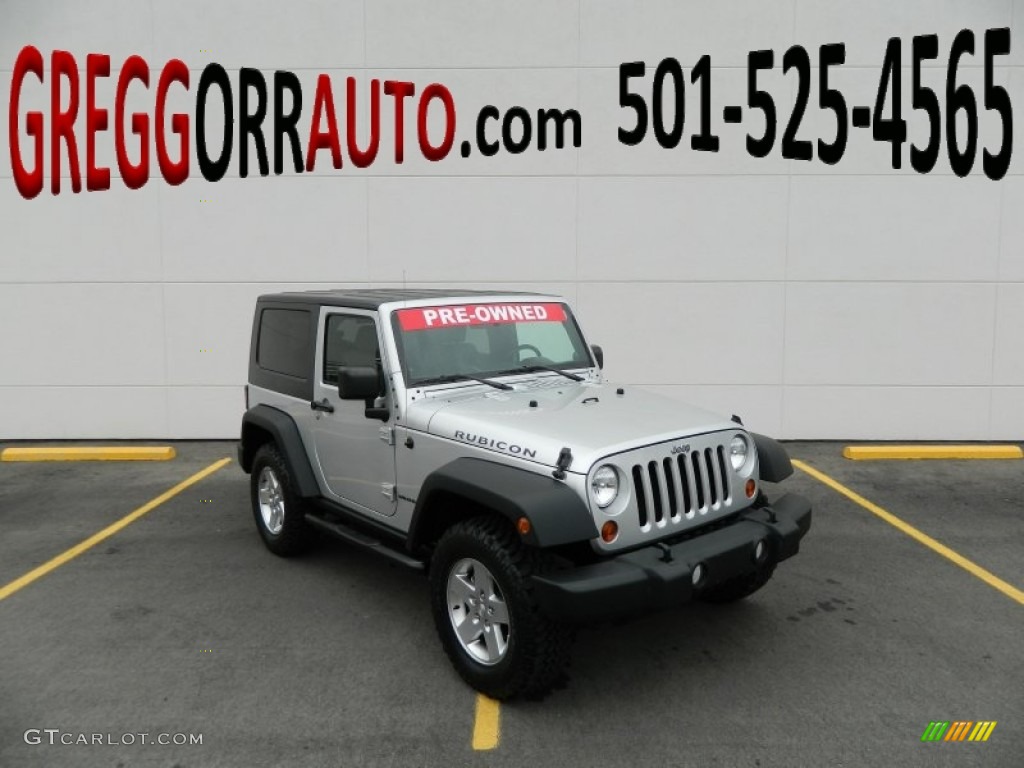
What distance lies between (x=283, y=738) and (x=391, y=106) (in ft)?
25.5

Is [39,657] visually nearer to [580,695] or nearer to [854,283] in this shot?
[580,695]

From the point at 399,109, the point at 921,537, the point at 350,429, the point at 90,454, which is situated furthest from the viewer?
the point at 399,109

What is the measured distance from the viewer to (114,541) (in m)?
6.07

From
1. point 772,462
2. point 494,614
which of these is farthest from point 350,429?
point 772,462

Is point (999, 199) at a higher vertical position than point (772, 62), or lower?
lower

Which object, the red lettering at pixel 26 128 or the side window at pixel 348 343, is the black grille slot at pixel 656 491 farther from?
the red lettering at pixel 26 128

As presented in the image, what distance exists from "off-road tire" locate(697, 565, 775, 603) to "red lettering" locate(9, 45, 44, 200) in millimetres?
9362

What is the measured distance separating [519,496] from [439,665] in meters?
1.23

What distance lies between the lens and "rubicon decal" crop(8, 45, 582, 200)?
30.7 feet

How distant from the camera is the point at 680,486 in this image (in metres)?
3.76

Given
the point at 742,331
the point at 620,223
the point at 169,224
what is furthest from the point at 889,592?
the point at 169,224

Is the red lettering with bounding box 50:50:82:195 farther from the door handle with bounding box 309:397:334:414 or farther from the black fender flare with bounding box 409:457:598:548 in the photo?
the black fender flare with bounding box 409:457:598:548

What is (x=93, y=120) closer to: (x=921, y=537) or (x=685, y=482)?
(x=685, y=482)

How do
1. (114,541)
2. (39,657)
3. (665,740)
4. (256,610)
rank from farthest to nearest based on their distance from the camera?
1. (114,541)
2. (256,610)
3. (39,657)
4. (665,740)
